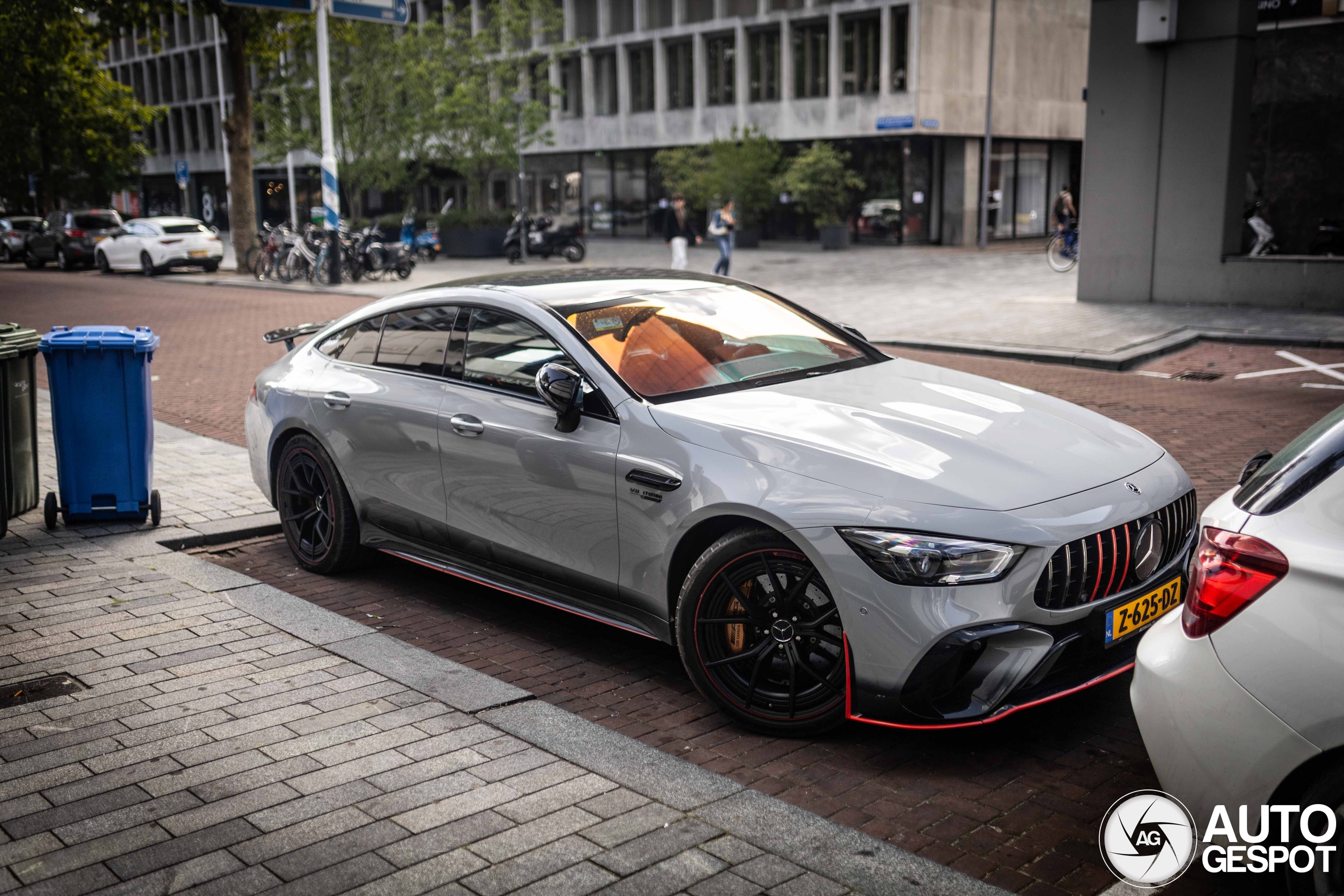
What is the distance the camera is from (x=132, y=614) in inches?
214

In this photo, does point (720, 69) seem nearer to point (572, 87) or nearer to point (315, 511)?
point (572, 87)

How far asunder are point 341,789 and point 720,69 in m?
42.1

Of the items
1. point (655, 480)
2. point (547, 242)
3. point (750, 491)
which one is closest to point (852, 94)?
point (547, 242)

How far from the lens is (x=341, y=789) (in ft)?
12.1

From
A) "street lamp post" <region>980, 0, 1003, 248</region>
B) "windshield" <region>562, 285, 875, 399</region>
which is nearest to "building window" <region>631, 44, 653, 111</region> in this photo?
"street lamp post" <region>980, 0, 1003, 248</region>

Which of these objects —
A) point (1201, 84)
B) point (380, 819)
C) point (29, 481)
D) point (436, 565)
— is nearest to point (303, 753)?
point (380, 819)

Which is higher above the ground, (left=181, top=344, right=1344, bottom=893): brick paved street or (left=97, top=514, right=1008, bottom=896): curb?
(left=97, top=514, right=1008, bottom=896): curb

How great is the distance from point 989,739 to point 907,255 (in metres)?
31.2

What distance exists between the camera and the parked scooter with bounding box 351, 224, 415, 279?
2781 centimetres

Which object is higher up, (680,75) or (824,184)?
(680,75)

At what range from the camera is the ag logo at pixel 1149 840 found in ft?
10.1

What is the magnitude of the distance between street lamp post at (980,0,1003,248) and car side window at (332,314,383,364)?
31.3 m

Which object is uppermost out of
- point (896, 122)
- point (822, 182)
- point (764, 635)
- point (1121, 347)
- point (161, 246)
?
point (896, 122)

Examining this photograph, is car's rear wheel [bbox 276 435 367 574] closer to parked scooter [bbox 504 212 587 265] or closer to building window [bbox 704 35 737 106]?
parked scooter [bbox 504 212 587 265]
